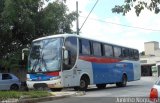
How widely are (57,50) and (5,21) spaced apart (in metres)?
7.96

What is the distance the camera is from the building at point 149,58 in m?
87.1

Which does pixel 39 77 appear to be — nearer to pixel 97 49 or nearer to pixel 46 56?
pixel 46 56

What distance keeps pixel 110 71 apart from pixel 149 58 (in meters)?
60.2

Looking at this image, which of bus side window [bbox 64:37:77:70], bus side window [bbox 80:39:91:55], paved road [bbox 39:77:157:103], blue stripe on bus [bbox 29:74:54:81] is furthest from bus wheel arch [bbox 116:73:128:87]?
blue stripe on bus [bbox 29:74:54:81]

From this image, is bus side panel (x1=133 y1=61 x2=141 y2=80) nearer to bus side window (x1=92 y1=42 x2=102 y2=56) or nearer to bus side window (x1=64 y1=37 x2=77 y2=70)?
bus side window (x1=92 y1=42 x2=102 y2=56)

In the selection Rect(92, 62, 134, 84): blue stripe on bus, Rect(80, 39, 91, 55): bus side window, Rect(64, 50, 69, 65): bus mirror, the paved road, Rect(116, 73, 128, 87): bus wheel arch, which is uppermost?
Rect(80, 39, 91, 55): bus side window

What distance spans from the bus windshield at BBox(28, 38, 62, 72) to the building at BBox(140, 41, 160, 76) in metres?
59.6

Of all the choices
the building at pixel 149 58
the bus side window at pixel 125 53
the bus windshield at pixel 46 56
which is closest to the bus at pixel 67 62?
the bus windshield at pixel 46 56

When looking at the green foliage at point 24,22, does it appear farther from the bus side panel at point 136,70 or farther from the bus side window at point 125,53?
the bus side panel at point 136,70

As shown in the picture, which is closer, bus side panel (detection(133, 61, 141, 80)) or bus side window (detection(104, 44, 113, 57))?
bus side window (detection(104, 44, 113, 57))

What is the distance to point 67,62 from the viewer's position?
78.1 ft

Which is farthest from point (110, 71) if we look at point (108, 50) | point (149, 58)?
point (149, 58)

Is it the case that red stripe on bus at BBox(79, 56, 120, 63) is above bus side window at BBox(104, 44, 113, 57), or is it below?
below

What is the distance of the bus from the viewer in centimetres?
2361
